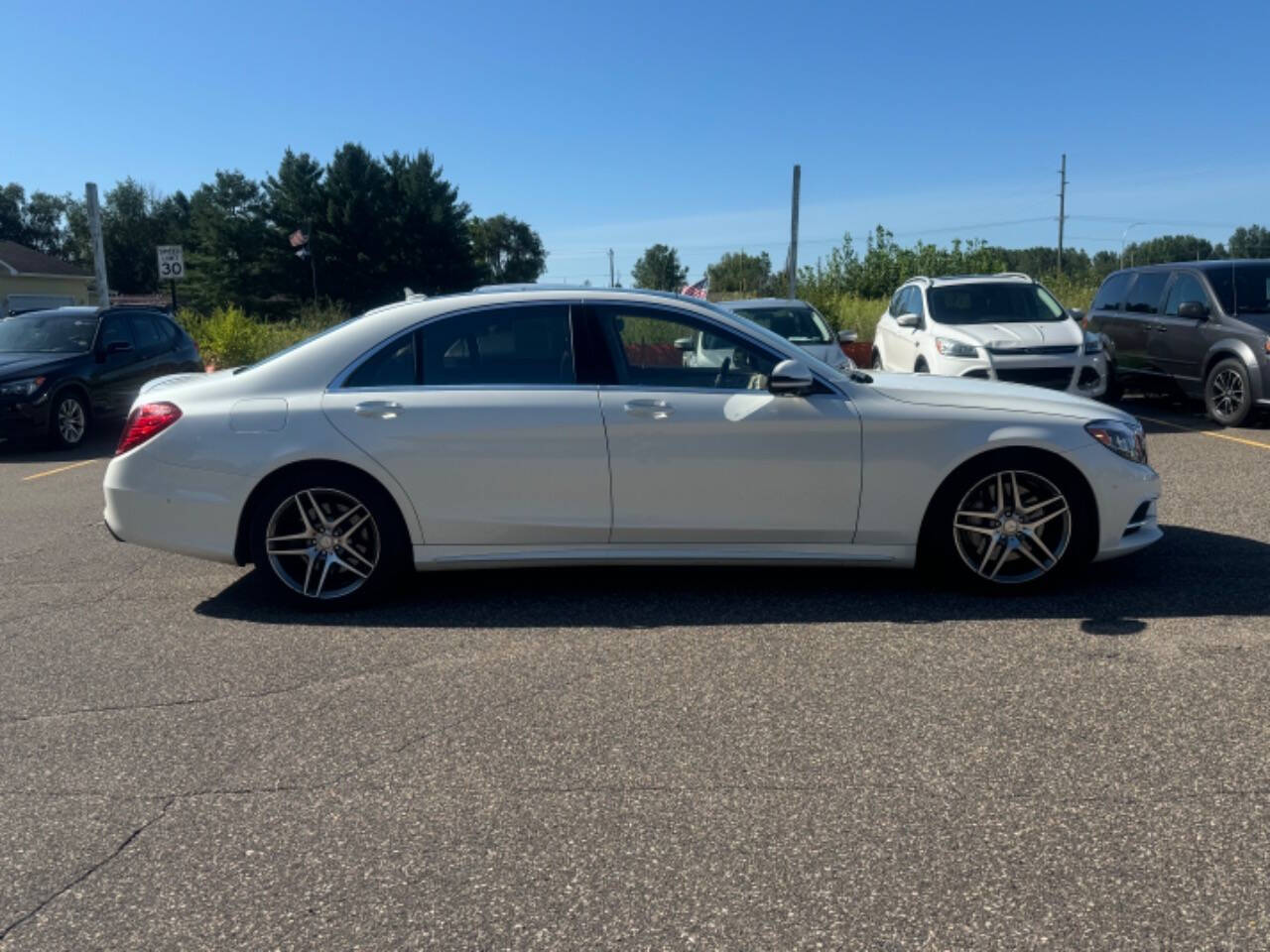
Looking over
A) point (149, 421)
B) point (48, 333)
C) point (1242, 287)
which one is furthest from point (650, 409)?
point (48, 333)

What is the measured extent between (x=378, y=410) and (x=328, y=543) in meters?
0.71

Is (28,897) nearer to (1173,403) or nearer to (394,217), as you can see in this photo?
(1173,403)

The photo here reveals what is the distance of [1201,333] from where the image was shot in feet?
38.8

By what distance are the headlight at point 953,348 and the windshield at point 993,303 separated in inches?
25.0

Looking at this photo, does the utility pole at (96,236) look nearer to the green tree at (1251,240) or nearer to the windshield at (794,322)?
the windshield at (794,322)

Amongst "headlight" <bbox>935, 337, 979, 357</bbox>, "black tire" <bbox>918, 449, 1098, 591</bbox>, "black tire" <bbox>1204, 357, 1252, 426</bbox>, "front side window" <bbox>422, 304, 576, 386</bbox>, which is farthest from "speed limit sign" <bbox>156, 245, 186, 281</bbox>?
"black tire" <bbox>918, 449, 1098, 591</bbox>

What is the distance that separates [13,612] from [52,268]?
2071 inches

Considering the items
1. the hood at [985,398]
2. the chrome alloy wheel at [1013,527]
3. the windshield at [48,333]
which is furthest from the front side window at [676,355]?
the windshield at [48,333]

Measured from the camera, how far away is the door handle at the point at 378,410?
5.36m

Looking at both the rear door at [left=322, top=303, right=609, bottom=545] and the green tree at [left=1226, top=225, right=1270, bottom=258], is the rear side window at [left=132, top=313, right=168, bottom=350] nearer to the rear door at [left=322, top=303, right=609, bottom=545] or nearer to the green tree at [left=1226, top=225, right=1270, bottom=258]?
the rear door at [left=322, top=303, right=609, bottom=545]

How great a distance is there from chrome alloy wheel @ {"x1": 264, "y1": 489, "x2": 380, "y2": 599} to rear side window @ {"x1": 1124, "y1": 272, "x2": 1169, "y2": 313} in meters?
10.5

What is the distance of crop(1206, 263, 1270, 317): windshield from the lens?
11.6 meters

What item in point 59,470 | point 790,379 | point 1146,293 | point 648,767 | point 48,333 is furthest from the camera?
point 48,333

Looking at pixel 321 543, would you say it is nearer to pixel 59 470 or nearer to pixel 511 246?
pixel 59 470
